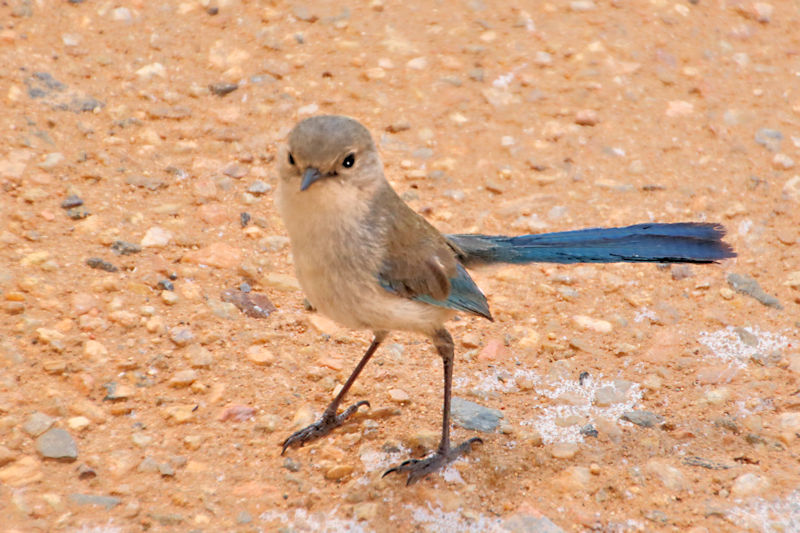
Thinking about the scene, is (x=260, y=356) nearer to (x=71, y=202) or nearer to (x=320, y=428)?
(x=320, y=428)

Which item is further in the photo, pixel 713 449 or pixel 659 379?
pixel 659 379

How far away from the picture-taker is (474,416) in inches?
177

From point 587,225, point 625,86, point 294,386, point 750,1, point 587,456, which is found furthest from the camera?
point 750,1

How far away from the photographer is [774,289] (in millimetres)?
5445

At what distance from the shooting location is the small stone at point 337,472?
13.1ft

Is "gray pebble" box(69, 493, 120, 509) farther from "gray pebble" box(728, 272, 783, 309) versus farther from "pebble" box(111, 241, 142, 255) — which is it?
"gray pebble" box(728, 272, 783, 309)

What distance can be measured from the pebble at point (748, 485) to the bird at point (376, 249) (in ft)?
3.59

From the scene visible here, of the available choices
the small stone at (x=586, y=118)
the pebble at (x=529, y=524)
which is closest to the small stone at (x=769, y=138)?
the small stone at (x=586, y=118)

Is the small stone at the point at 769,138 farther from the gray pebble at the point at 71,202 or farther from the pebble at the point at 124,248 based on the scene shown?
the gray pebble at the point at 71,202

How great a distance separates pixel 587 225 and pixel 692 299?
90 cm

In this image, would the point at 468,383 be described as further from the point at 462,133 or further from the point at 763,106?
the point at 763,106

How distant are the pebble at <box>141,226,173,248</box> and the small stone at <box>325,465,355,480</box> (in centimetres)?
202

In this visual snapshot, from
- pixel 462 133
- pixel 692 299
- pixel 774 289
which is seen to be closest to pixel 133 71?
pixel 462 133

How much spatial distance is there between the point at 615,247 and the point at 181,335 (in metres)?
2.41
